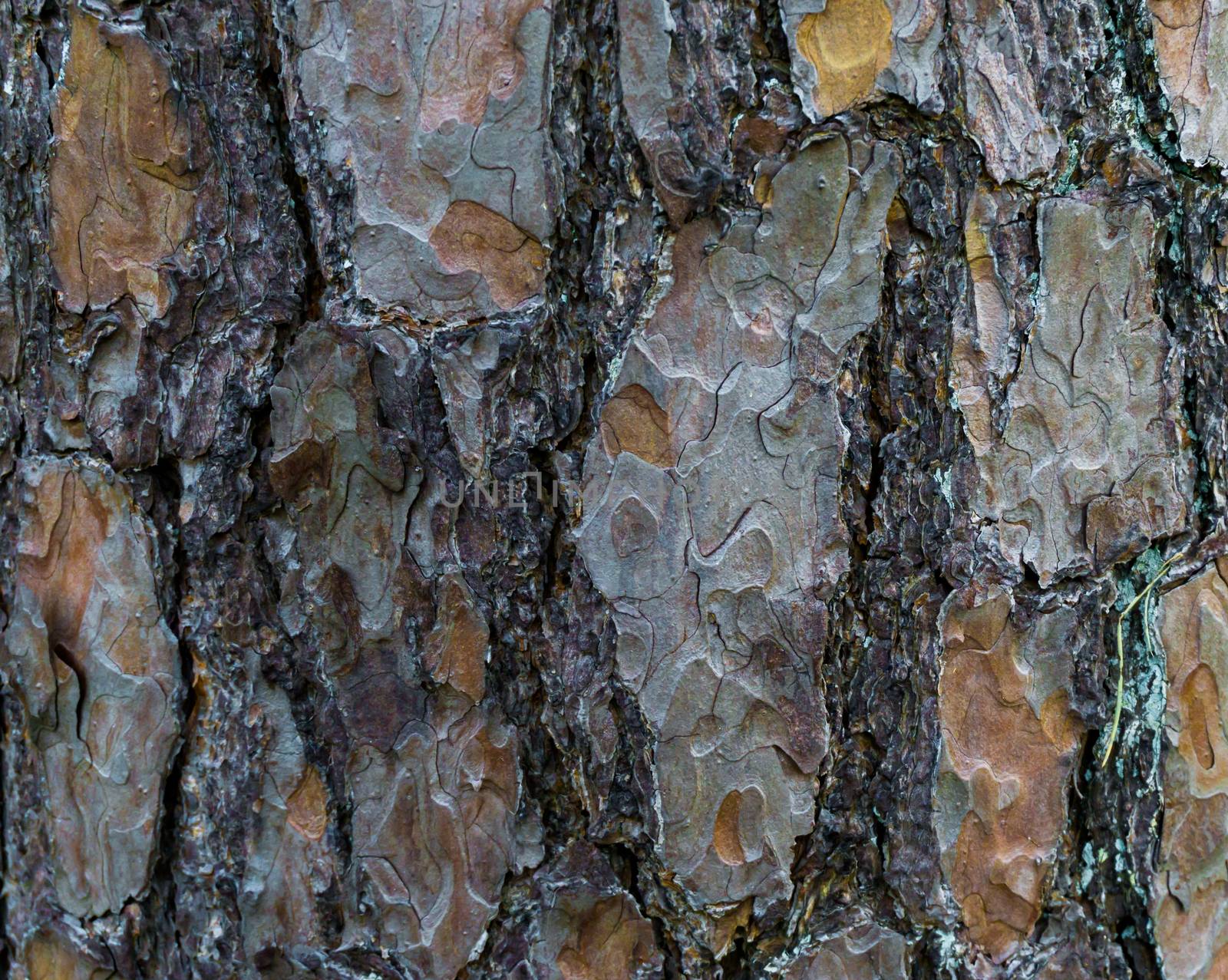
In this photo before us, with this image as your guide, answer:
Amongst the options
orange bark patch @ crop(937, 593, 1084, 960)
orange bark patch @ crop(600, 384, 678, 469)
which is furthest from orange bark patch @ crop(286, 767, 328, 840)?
orange bark patch @ crop(937, 593, 1084, 960)

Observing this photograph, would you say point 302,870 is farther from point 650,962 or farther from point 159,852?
point 650,962

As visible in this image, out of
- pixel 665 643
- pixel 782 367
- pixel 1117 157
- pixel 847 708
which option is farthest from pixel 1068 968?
pixel 1117 157

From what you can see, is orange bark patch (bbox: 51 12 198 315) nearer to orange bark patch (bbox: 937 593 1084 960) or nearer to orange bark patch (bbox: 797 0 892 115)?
orange bark patch (bbox: 797 0 892 115)

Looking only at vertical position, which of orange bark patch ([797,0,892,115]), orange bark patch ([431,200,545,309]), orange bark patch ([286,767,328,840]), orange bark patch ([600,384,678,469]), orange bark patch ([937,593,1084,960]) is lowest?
orange bark patch ([286,767,328,840])

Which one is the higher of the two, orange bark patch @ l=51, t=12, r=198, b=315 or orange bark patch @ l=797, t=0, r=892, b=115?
orange bark patch @ l=797, t=0, r=892, b=115

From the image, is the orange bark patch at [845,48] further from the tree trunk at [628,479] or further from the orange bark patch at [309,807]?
the orange bark patch at [309,807]

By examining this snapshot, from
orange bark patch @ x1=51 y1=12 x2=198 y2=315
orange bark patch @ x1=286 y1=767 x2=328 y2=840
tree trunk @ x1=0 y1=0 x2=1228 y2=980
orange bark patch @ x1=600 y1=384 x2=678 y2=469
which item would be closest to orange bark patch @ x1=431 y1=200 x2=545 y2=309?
tree trunk @ x1=0 y1=0 x2=1228 y2=980

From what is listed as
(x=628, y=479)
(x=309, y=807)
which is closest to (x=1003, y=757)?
(x=628, y=479)

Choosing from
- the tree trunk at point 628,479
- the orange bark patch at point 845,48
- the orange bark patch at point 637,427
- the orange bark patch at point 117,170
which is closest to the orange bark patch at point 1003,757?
the tree trunk at point 628,479

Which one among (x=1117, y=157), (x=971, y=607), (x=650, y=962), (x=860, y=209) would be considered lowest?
(x=650, y=962)
